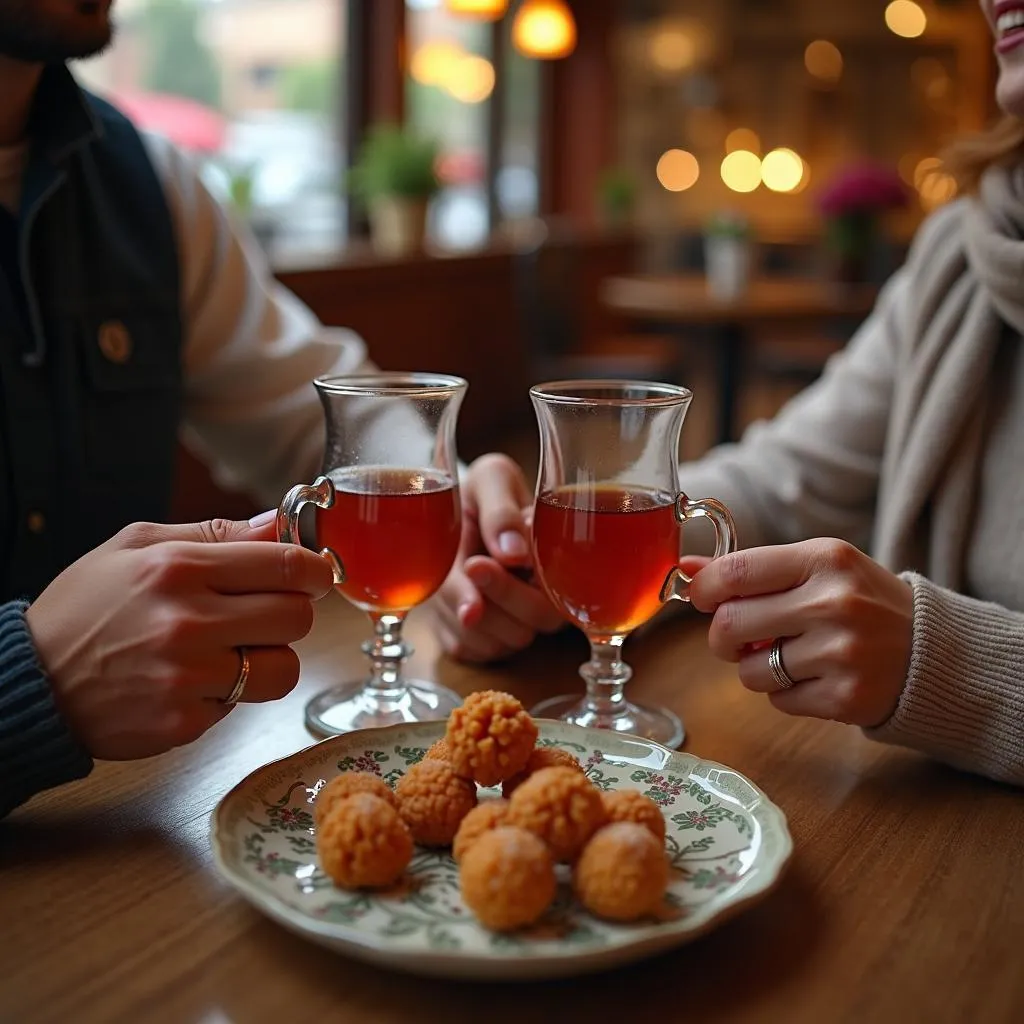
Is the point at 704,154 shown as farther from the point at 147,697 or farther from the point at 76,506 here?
the point at 147,697

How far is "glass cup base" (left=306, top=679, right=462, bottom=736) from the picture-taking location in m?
1.06

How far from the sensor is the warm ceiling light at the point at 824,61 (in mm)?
9875

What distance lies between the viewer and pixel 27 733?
85 cm

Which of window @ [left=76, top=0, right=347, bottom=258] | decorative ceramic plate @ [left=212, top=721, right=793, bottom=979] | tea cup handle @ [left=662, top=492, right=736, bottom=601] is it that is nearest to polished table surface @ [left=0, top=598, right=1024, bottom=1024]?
decorative ceramic plate @ [left=212, top=721, right=793, bottom=979]

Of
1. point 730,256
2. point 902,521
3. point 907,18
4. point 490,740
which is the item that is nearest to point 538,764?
point 490,740

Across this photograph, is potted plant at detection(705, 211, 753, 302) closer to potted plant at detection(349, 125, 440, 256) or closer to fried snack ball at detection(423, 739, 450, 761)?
potted plant at detection(349, 125, 440, 256)

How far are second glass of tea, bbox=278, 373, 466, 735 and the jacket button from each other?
589 millimetres

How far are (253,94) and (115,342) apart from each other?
3929 mm

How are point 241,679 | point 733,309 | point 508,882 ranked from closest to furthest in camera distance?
point 508,882 < point 241,679 < point 733,309

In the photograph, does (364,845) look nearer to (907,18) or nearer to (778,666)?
(778,666)

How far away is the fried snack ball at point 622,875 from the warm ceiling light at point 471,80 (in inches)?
270

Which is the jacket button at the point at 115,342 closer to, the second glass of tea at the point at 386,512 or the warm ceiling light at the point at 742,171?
the second glass of tea at the point at 386,512

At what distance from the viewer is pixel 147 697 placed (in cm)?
86

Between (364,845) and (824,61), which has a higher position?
(824,61)
